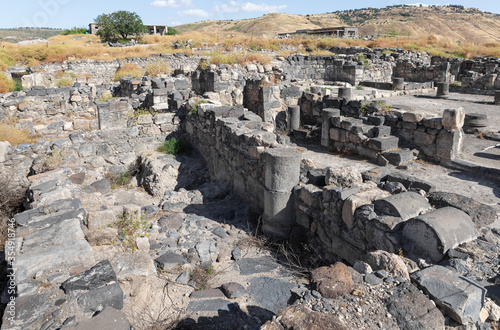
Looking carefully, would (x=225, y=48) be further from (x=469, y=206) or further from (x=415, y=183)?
(x=469, y=206)

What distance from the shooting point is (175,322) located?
→ 365 cm

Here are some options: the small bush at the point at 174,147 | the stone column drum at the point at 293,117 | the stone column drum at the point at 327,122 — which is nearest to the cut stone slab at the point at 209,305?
the small bush at the point at 174,147

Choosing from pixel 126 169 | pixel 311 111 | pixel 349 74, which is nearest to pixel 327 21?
pixel 349 74

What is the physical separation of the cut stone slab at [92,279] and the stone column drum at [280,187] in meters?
2.96

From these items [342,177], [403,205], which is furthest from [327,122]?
[403,205]

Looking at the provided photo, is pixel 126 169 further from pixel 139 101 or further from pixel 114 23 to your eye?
pixel 114 23

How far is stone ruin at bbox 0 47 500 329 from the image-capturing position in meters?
Result: 3.12

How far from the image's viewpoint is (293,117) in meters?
12.4

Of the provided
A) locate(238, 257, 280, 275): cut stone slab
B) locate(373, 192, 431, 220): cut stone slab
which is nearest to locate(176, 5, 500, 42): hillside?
locate(238, 257, 280, 275): cut stone slab

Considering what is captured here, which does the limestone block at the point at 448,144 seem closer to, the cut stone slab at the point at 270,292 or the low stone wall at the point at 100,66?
the cut stone slab at the point at 270,292

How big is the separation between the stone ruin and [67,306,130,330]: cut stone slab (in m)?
0.02

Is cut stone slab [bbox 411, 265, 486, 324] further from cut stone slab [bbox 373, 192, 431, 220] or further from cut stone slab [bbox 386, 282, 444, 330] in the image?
cut stone slab [bbox 373, 192, 431, 220]

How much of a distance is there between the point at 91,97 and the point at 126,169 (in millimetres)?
8401

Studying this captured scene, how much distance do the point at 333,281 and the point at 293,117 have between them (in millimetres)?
9616
